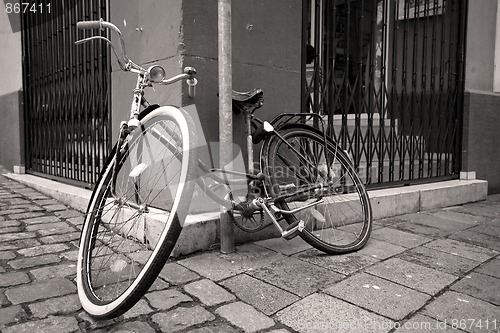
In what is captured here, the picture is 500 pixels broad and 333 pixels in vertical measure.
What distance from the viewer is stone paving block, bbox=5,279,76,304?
217cm

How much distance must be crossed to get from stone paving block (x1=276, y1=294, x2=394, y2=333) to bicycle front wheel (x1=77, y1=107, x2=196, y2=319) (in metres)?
0.71

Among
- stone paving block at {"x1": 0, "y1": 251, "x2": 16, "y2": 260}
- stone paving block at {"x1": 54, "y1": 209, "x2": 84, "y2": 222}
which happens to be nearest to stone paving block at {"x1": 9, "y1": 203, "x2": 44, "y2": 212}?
stone paving block at {"x1": 54, "y1": 209, "x2": 84, "y2": 222}

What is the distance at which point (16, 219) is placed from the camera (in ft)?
12.6

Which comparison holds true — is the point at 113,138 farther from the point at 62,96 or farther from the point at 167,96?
the point at 62,96

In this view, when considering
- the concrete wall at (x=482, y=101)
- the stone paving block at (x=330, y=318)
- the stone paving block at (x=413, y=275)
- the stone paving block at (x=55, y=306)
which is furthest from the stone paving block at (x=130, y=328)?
the concrete wall at (x=482, y=101)

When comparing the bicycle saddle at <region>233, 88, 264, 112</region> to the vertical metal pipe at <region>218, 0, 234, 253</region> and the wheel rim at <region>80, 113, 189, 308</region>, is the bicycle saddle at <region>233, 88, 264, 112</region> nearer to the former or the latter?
the vertical metal pipe at <region>218, 0, 234, 253</region>

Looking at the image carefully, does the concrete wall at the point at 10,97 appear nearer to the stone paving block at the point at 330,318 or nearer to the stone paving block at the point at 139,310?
the stone paving block at the point at 139,310

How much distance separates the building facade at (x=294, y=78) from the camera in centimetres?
325

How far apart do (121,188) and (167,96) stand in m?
1.00

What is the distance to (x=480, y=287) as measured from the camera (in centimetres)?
239

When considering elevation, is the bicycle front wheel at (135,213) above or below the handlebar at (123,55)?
below

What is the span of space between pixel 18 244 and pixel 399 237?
9.91 ft

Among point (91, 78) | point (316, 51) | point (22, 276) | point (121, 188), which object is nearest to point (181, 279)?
point (121, 188)

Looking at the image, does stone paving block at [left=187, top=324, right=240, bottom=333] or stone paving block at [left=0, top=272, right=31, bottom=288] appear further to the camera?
stone paving block at [left=0, top=272, right=31, bottom=288]
